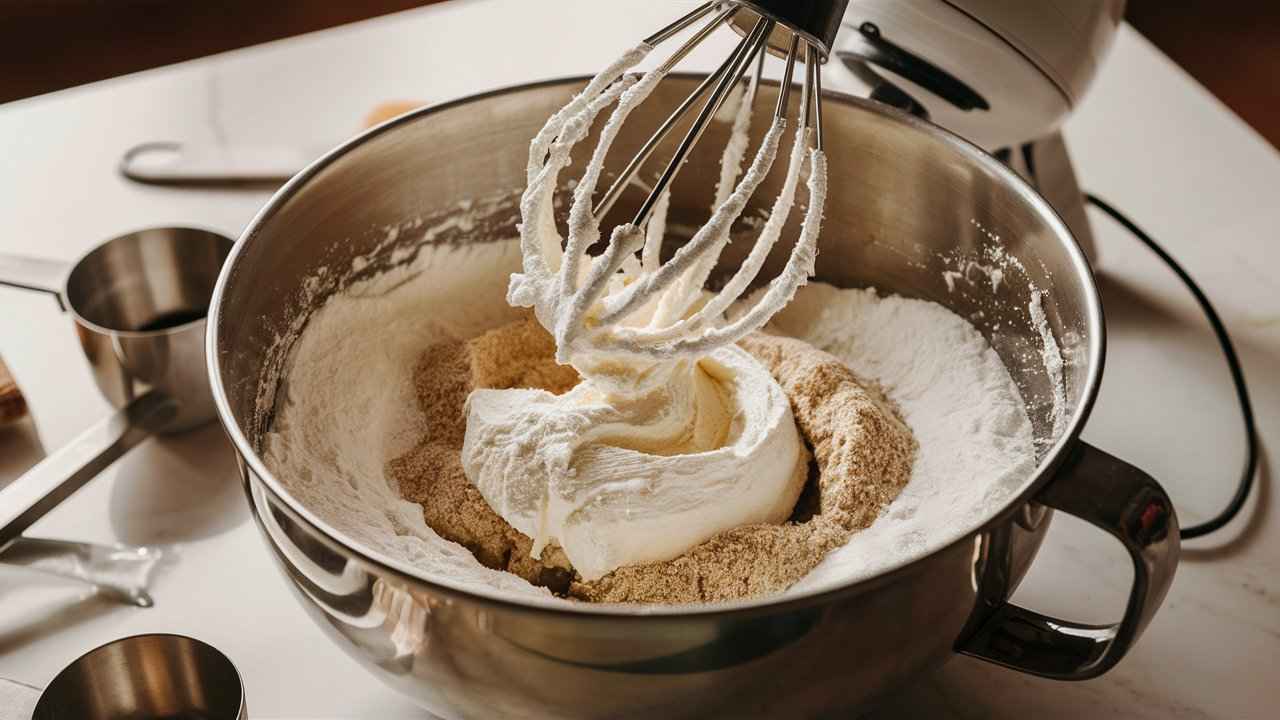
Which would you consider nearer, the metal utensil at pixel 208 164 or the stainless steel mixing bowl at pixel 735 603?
the stainless steel mixing bowl at pixel 735 603

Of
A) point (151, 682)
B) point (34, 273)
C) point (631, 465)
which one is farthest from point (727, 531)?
point (34, 273)

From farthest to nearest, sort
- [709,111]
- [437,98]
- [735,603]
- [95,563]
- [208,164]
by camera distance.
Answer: [437,98] → [208,164] → [95,563] → [709,111] → [735,603]

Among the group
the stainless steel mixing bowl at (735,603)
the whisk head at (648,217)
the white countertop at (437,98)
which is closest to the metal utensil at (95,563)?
the white countertop at (437,98)

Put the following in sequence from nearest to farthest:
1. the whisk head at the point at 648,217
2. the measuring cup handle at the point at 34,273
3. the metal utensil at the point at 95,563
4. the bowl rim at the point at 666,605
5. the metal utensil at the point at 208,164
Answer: the bowl rim at the point at 666,605, the whisk head at the point at 648,217, the metal utensil at the point at 95,563, the measuring cup handle at the point at 34,273, the metal utensil at the point at 208,164

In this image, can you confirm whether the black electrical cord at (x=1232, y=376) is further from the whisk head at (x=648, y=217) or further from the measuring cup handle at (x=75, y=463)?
the measuring cup handle at (x=75, y=463)

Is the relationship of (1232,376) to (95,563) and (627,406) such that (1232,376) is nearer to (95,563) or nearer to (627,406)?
(627,406)

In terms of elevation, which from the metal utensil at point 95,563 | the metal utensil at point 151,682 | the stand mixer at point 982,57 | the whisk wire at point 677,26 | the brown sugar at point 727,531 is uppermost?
the whisk wire at point 677,26
